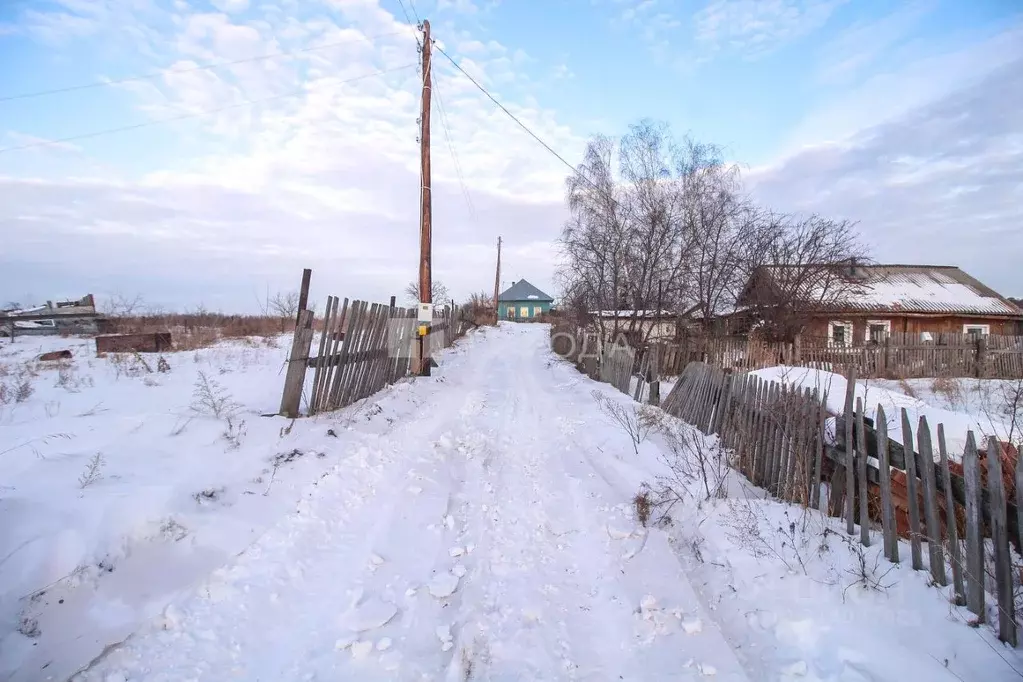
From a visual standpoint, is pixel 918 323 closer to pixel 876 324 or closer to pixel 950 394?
pixel 876 324

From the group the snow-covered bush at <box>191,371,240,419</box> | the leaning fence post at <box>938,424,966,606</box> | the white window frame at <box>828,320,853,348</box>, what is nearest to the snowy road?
the leaning fence post at <box>938,424,966,606</box>

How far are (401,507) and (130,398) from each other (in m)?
4.68

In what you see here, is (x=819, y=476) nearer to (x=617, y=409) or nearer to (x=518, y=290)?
(x=617, y=409)

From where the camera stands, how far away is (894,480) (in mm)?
3699

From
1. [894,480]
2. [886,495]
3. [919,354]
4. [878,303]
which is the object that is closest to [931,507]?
[886,495]

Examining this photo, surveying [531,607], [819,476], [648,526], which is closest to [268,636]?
[531,607]

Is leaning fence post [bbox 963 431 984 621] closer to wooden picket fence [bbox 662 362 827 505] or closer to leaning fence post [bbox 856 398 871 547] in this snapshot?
leaning fence post [bbox 856 398 871 547]

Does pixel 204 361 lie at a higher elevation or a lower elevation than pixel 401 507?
higher

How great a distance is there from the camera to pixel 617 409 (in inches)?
363

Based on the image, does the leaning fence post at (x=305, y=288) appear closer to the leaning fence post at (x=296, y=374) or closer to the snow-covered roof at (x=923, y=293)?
the leaning fence post at (x=296, y=374)

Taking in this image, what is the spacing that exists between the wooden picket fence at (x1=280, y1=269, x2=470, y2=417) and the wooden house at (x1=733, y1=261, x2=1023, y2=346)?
534 inches

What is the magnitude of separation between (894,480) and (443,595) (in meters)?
3.44

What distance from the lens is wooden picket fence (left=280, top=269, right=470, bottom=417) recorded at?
6531 millimetres

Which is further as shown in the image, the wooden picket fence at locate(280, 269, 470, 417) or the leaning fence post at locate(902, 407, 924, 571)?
the wooden picket fence at locate(280, 269, 470, 417)
